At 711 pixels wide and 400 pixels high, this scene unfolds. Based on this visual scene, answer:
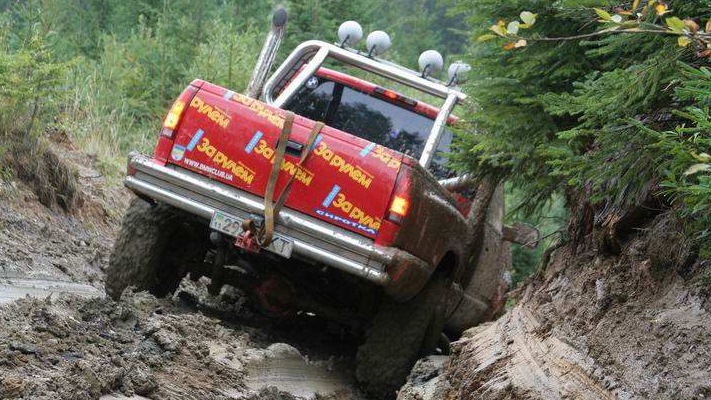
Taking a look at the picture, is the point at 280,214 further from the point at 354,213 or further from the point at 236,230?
the point at 354,213

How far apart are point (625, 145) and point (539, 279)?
2.14 meters

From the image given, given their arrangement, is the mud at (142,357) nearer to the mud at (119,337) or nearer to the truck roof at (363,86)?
the mud at (119,337)

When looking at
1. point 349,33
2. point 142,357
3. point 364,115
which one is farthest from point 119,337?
point 349,33

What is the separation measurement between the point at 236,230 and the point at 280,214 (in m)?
0.30

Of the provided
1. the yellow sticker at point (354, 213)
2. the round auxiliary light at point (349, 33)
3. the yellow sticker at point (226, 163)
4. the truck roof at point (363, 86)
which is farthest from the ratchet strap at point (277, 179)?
the round auxiliary light at point (349, 33)

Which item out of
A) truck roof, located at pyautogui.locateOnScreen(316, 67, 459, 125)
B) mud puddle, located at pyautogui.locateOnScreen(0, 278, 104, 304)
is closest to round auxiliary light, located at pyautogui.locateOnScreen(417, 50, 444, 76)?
truck roof, located at pyautogui.locateOnScreen(316, 67, 459, 125)

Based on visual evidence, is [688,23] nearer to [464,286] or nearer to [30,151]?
[464,286]

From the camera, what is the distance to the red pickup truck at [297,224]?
671 centimetres

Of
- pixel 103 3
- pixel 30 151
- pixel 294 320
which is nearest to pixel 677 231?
pixel 294 320

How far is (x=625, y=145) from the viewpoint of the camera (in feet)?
14.1

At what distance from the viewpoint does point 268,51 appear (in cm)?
841

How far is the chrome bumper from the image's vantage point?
6.65 m

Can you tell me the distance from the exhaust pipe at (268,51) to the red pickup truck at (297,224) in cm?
4

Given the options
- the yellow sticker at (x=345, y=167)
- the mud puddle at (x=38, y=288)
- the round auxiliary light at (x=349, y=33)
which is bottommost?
the mud puddle at (x=38, y=288)
